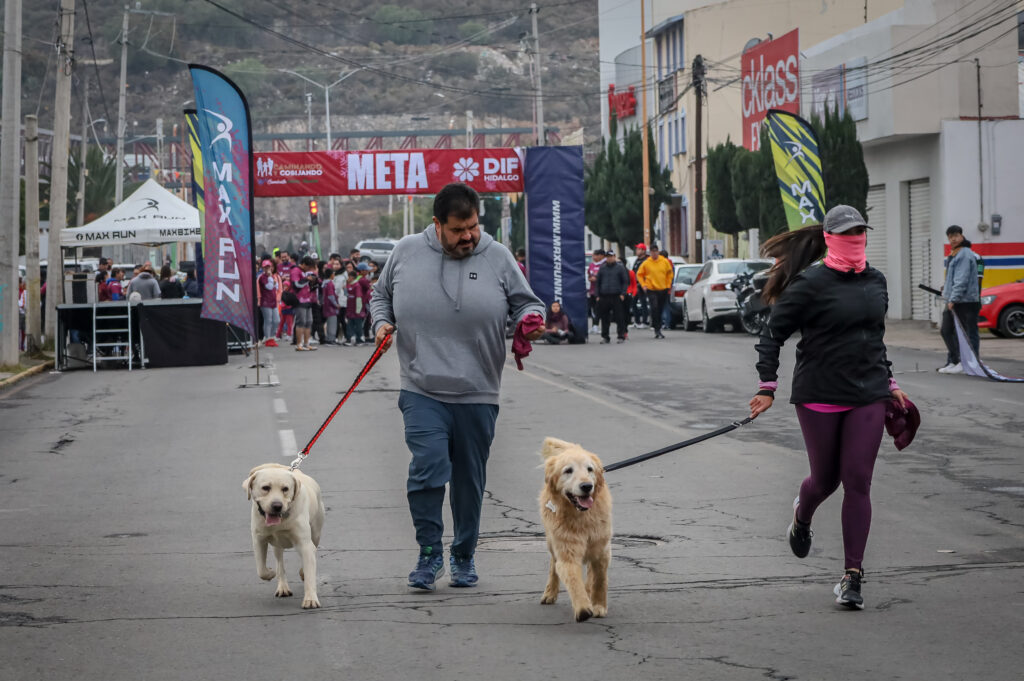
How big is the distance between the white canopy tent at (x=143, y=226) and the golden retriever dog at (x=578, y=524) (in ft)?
81.9

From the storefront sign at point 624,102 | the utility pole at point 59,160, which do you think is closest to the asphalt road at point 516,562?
the utility pole at point 59,160

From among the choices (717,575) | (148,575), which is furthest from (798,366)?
(148,575)

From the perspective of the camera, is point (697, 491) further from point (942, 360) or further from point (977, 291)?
point (942, 360)

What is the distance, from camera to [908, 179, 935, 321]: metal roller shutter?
3612cm

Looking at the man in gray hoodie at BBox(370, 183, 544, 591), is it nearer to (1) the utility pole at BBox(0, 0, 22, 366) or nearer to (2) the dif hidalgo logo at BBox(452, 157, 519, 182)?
(1) the utility pole at BBox(0, 0, 22, 366)

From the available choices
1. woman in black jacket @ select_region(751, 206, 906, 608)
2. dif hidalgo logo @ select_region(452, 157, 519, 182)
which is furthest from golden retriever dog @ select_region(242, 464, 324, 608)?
dif hidalgo logo @ select_region(452, 157, 519, 182)

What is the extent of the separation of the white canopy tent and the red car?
15.0 meters

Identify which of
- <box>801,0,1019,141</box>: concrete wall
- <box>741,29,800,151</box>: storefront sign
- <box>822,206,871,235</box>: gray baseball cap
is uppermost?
<box>741,29,800,151</box>: storefront sign

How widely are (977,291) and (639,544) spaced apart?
1236 centimetres

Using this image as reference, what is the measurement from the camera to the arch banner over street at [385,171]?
31094 mm

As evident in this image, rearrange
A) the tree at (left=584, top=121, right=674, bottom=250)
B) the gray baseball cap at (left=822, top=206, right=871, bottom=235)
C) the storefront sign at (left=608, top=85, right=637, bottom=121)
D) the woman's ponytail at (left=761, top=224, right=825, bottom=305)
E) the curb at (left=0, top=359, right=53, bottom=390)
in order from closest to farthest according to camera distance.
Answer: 1. the gray baseball cap at (left=822, top=206, right=871, bottom=235)
2. the woman's ponytail at (left=761, top=224, right=825, bottom=305)
3. the curb at (left=0, top=359, right=53, bottom=390)
4. the tree at (left=584, top=121, right=674, bottom=250)
5. the storefront sign at (left=608, top=85, right=637, bottom=121)

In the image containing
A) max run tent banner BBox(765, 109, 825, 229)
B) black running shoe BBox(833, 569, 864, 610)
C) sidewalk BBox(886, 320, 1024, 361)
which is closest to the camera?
black running shoe BBox(833, 569, 864, 610)

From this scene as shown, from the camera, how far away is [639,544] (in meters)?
8.31

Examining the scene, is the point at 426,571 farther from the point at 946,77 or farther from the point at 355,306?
the point at 946,77
